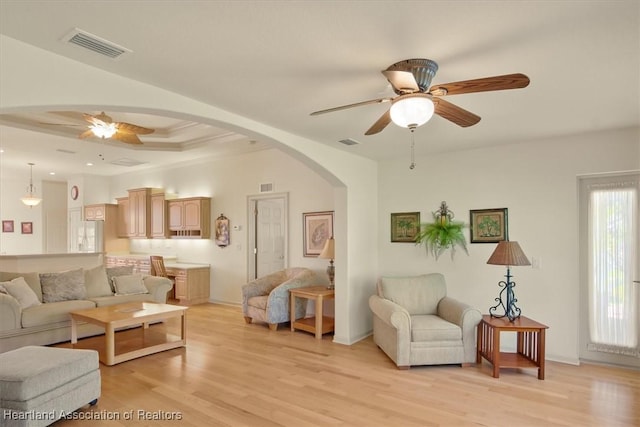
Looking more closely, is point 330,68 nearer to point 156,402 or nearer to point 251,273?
point 156,402

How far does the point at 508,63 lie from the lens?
7.75 ft

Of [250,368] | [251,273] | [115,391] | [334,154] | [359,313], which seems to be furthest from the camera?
[251,273]

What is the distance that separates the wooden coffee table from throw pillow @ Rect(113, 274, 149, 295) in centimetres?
88

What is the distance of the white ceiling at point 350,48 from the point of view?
1.79 meters

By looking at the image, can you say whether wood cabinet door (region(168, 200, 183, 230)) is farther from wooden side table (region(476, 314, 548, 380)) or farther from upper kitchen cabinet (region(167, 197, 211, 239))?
wooden side table (region(476, 314, 548, 380))

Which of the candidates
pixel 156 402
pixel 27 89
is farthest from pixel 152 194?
pixel 27 89

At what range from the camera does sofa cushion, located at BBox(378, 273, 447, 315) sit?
181 inches

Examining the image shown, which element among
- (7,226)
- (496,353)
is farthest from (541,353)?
(7,226)

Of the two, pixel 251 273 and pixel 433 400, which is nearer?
pixel 433 400

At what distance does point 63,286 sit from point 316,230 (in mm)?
3651

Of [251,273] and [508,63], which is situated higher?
[508,63]

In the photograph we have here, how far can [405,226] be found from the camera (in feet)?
17.3

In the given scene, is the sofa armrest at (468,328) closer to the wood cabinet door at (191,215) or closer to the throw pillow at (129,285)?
the throw pillow at (129,285)

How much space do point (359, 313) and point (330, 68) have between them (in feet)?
11.6
